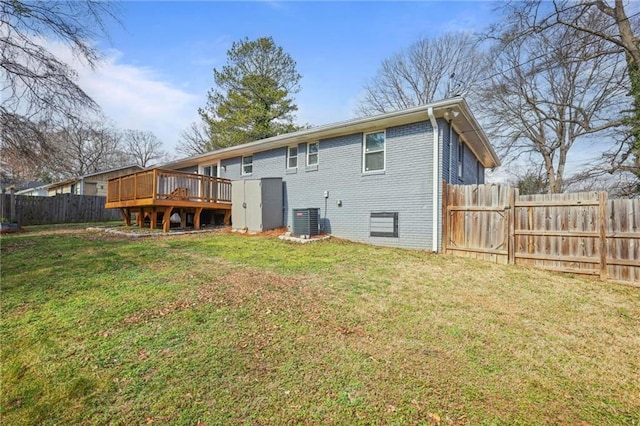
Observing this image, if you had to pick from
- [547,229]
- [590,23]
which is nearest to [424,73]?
[590,23]

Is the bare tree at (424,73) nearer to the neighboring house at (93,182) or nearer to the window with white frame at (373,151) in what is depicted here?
the window with white frame at (373,151)

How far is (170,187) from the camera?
10648 millimetres

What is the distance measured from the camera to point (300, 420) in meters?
1.86

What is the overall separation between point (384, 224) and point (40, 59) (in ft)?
31.2

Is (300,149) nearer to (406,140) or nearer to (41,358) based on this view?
(406,140)

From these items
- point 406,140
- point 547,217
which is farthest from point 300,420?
point 406,140

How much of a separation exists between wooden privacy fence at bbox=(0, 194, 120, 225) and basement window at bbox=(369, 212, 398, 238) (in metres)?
16.8

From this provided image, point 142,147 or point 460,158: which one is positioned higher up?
point 142,147

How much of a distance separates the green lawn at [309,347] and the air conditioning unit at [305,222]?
11.8 feet

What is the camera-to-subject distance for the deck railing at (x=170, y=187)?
10.3m

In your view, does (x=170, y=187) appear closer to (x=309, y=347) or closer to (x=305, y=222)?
(x=305, y=222)

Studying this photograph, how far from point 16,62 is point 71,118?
1.45 metres

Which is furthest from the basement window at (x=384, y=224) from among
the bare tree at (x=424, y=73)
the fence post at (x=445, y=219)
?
the bare tree at (x=424, y=73)

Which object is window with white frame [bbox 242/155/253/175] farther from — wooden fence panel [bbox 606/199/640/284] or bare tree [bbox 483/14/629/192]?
wooden fence panel [bbox 606/199/640/284]
